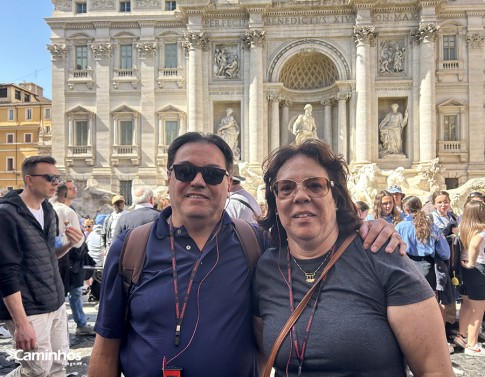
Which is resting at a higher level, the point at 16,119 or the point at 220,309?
the point at 16,119

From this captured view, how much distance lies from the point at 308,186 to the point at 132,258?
3.42ft

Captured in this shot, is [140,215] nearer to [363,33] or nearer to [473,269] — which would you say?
[473,269]

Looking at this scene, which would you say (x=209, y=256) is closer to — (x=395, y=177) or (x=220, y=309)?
(x=220, y=309)

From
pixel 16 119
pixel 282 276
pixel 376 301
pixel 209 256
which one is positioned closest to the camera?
pixel 376 301

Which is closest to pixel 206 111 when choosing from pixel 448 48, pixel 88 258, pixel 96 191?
pixel 96 191

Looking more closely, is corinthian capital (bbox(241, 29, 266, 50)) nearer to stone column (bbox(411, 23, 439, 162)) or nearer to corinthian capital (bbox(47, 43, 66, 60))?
stone column (bbox(411, 23, 439, 162))

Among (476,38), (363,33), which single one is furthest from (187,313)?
(476,38)

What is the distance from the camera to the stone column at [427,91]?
884 inches

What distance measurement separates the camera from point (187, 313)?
2.20 m

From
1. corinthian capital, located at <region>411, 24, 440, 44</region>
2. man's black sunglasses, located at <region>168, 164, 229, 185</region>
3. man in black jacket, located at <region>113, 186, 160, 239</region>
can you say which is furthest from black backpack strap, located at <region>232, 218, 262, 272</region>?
corinthian capital, located at <region>411, 24, 440, 44</region>

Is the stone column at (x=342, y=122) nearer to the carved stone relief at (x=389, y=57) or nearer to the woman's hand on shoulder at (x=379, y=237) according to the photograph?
the carved stone relief at (x=389, y=57)

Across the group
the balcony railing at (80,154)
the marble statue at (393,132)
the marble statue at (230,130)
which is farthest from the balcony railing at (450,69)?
the balcony railing at (80,154)

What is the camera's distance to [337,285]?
2.01 meters

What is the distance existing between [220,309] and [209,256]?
290 mm
